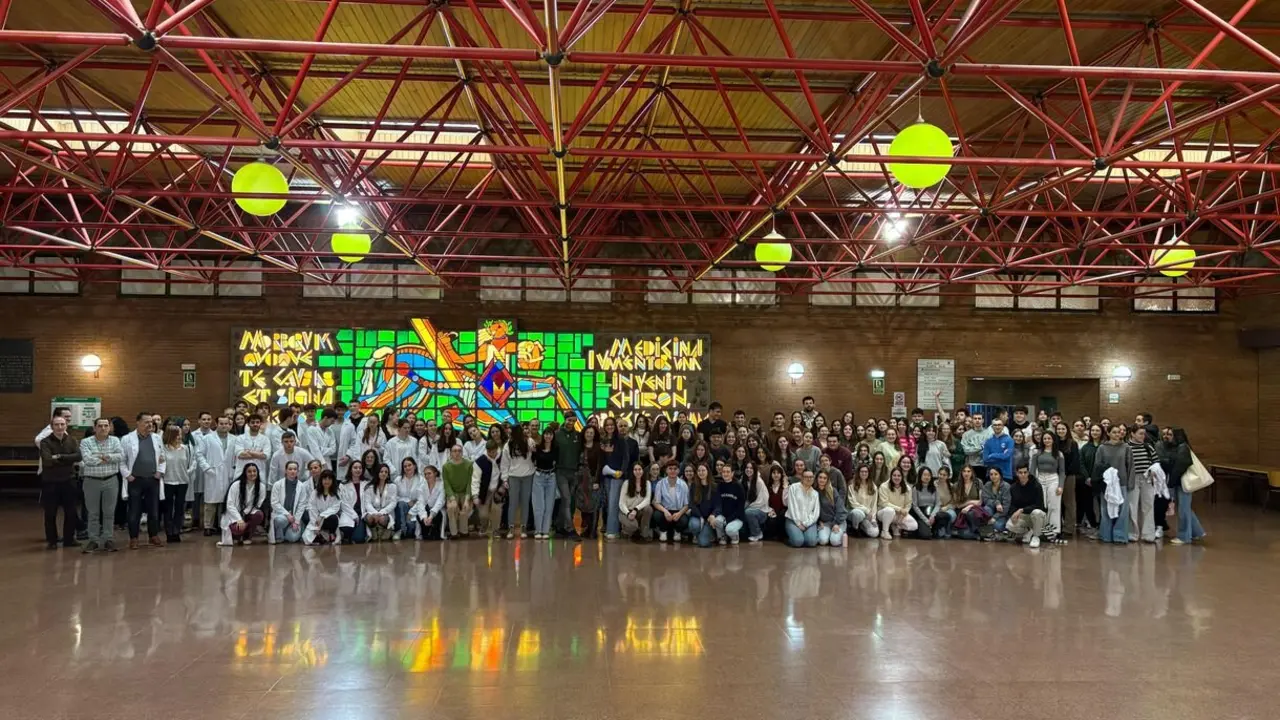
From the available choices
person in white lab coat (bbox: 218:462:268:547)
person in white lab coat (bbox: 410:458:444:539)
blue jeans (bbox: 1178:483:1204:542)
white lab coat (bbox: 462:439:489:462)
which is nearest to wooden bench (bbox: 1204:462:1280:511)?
blue jeans (bbox: 1178:483:1204:542)

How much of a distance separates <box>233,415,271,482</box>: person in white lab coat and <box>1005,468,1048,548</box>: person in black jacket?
996 cm

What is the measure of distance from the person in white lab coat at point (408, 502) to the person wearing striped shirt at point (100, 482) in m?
3.22

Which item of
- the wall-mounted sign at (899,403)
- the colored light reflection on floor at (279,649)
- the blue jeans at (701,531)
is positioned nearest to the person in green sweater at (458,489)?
the blue jeans at (701,531)

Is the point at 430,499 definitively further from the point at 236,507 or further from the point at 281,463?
the point at 236,507

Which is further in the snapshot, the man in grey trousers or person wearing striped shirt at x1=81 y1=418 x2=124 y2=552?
the man in grey trousers

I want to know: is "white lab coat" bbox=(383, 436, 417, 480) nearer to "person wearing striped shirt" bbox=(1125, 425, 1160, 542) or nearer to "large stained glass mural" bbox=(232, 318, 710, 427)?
"large stained glass mural" bbox=(232, 318, 710, 427)

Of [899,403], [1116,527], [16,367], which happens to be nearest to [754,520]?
[1116,527]

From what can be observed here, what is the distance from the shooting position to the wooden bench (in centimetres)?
1394

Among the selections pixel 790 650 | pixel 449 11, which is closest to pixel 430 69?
pixel 449 11

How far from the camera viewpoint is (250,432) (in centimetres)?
993

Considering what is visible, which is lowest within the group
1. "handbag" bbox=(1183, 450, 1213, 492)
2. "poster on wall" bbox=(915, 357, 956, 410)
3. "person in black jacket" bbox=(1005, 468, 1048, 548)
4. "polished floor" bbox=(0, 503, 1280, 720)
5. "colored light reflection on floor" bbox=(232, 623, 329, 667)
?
"polished floor" bbox=(0, 503, 1280, 720)

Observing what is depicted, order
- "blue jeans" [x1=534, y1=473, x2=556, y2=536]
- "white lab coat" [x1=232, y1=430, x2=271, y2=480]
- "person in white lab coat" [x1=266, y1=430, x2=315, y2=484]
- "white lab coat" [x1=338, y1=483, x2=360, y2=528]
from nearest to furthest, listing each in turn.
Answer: "white lab coat" [x1=338, y1=483, x2=360, y2=528] < "person in white lab coat" [x1=266, y1=430, x2=315, y2=484] < "blue jeans" [x1=534, y1=473, x2=556, y2=536] < "white lab coat" [x1=232, y1=430, x2=271, y2=480]

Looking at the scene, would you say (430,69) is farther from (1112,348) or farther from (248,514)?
(1112,348)

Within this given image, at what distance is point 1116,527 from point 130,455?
1261 cm
